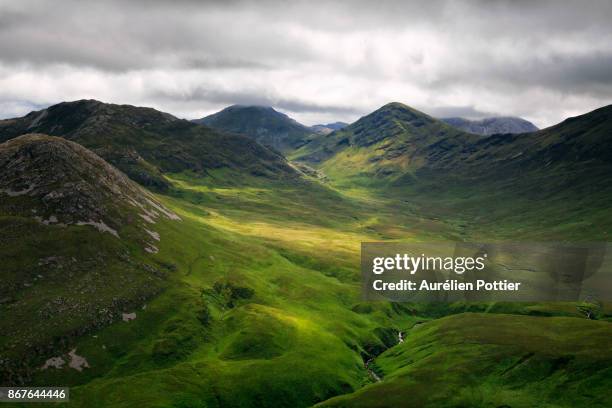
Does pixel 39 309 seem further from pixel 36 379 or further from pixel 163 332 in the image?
pixel 163 332

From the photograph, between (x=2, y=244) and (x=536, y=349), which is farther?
(x=2, y=244)

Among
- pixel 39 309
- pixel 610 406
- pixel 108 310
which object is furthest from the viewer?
pixel 108 310

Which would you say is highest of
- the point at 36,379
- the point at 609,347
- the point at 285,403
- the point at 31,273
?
the point at 31,273

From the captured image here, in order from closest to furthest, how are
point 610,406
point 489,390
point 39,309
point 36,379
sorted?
point 610,406, point 36,379, point 489,390, point 39,309

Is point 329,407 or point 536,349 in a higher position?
point 536,349

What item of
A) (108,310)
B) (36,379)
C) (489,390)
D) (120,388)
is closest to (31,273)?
(108,310)

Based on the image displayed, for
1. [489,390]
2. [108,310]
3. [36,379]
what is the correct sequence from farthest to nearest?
[108,310]
[489,390]
[36,379]

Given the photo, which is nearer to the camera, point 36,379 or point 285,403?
point 36,379

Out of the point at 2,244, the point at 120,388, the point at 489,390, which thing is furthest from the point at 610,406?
the point at 2,244

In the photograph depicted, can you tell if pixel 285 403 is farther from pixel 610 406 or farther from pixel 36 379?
pixel 610 406
